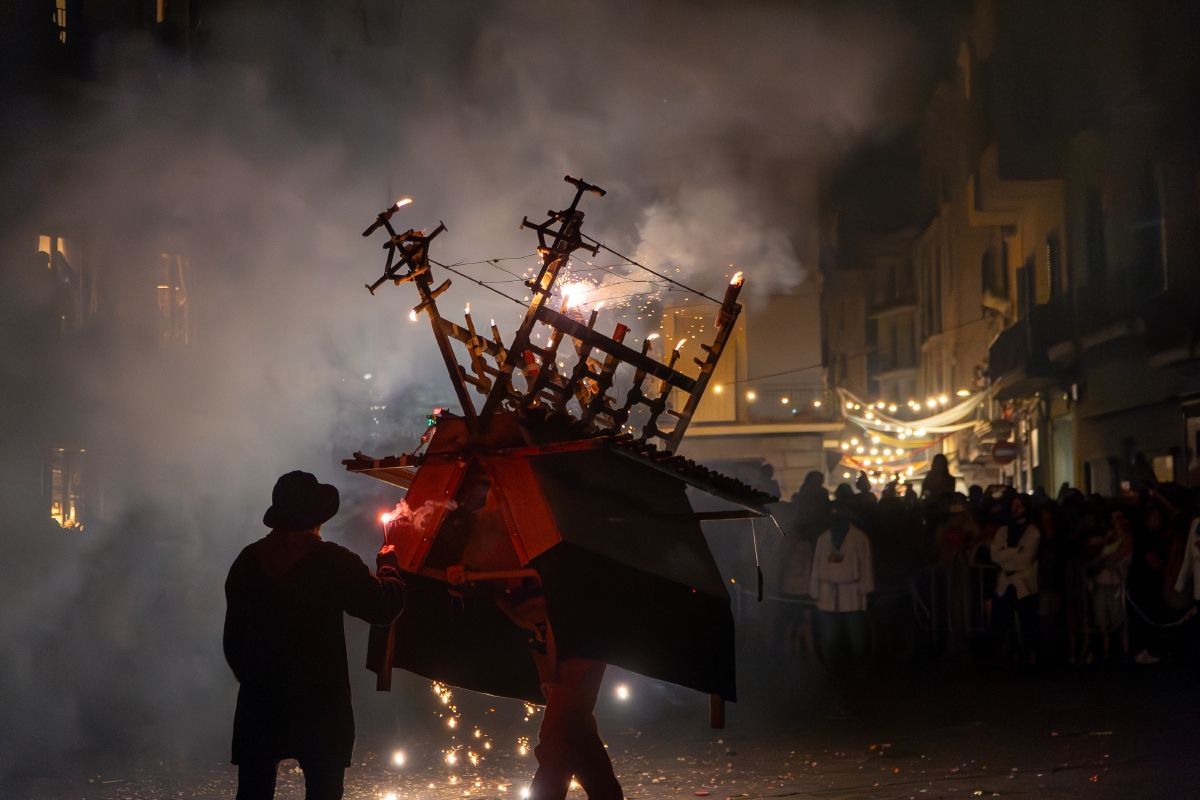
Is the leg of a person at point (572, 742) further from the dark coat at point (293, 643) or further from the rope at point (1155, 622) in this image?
the rope at point (1155, 622)

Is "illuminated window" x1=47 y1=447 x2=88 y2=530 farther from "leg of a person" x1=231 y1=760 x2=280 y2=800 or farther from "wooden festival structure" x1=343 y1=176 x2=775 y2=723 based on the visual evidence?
"leg of a person" x1=231 y1=760 x2=280 y2=800

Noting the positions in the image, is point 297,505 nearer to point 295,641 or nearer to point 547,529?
point 295,641

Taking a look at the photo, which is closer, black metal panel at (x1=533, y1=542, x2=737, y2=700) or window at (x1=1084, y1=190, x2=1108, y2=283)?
black metal panel at (x1=533, y1=542, x2=737, y2=700)

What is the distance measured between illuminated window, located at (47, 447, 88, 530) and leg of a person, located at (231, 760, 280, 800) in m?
8.76

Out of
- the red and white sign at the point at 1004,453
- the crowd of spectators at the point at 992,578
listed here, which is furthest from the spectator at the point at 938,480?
the red and white sign at the point at 1004,453

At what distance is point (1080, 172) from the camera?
21.3 metres

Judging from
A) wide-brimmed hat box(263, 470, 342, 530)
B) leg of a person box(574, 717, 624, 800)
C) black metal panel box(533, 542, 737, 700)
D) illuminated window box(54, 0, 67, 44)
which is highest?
illuminated window box(54, 0, 67, 44)

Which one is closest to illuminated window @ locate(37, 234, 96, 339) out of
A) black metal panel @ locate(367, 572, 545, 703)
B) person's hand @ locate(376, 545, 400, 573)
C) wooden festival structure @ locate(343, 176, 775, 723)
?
wooden festival structure @ locate(343, 176, 775, 723)

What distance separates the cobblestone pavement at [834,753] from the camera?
6.43 metres

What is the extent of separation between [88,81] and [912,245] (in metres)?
30.8

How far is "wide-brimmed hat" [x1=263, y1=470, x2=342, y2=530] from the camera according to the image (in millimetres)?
4465

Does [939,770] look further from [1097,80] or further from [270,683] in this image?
[1097,80]

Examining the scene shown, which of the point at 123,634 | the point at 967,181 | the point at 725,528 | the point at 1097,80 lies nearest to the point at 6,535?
the point at 123,634

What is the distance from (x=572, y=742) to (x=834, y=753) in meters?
2.78
